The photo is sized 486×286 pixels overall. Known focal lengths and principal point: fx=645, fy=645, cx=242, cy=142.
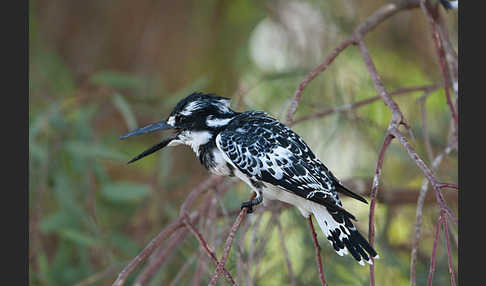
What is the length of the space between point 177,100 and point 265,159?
129 centimetres

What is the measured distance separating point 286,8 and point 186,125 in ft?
5.58

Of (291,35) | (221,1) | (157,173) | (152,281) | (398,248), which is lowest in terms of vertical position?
(398,248)

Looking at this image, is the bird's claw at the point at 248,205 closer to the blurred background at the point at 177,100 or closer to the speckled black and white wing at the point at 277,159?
the speckled black and white wing at the point at 277,159

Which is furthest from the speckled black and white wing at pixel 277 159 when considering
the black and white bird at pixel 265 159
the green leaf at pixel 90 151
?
the green leaf at pixel 90 151

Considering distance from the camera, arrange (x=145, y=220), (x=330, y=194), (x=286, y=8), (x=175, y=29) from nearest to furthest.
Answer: (x=330, y=194) < (x=145, y=220) < (x=286, y=8) < (x=175, y=29)

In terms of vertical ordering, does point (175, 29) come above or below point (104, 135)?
above

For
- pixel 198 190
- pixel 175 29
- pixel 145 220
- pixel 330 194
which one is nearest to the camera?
pixel 330 194

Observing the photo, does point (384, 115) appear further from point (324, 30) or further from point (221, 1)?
point (221, 1)

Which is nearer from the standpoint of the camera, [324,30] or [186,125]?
[186,125]

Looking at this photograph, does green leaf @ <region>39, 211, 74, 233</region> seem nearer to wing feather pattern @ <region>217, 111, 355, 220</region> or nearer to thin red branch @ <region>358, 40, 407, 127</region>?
wing feather pattern @ <region>217, 111, 355, 220</region>

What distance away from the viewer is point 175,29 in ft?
11.3

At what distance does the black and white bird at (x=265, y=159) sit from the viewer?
55.3 inches

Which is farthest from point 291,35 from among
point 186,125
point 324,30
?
point 186,125

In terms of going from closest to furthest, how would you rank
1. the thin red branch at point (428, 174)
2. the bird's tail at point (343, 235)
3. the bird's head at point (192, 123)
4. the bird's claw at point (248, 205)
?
the thin red branch at point (428, 174)
the bird's tail at point (343, 235)
the bird's claw at point (248, 205)
the bird's head at point (192, 123)
